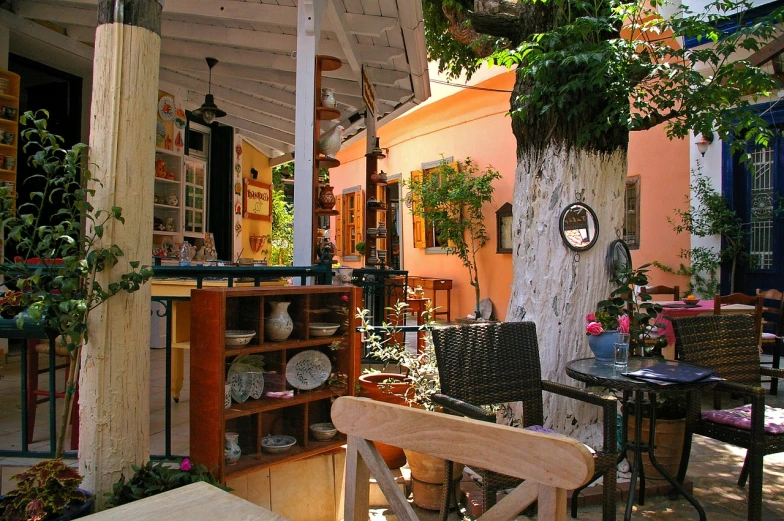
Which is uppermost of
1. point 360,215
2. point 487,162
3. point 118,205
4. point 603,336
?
point 487,162

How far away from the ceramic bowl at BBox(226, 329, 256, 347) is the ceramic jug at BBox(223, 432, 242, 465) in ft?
1.38

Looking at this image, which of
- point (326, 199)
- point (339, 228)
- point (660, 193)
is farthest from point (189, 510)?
point (339, 228)

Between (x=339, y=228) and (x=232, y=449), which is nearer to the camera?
(x=232, y=449)

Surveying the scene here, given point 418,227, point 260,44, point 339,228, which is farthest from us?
point 339,228

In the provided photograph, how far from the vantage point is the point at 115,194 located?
2.12 metres

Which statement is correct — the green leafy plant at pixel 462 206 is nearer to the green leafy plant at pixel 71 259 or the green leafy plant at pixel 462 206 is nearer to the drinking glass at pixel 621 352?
the drinking glass at pixel 621 352

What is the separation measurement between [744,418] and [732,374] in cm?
40

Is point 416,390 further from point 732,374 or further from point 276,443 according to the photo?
point 732,374

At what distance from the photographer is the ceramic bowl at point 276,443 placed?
284 cm

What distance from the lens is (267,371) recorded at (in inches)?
113

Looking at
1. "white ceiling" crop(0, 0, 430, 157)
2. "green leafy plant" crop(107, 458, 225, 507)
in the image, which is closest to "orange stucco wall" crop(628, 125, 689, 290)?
"white ceiling" crop(0, 0, 430, 157)

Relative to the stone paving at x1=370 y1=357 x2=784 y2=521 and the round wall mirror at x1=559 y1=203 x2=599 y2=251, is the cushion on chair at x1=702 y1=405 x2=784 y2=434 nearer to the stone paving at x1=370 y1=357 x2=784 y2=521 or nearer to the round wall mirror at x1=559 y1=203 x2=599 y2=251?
the stone paving at x1=370 y1=357 x2=784 y2=521

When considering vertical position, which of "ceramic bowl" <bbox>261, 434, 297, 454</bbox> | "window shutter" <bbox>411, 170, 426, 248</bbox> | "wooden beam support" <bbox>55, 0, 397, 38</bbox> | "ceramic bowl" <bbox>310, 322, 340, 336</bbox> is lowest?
"ceramic bowl" <bbox>261, 434, 297, 454</bbox>

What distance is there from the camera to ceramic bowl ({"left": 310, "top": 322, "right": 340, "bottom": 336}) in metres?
3.06
